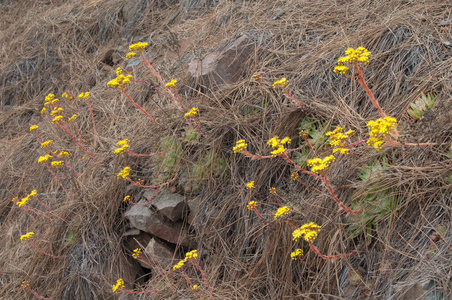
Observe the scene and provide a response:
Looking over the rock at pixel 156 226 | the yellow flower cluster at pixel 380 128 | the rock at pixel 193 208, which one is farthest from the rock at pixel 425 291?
the rock at pixel 156 226

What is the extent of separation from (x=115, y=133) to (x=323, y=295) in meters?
2.57

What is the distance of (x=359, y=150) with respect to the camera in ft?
7.67

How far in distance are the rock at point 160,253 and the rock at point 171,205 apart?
0.23m

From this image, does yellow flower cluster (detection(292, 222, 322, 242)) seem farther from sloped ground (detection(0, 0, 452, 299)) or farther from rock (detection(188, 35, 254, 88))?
rock (detection(188, 35, 254, 88))

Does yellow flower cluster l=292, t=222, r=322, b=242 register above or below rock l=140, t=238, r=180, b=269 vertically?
above

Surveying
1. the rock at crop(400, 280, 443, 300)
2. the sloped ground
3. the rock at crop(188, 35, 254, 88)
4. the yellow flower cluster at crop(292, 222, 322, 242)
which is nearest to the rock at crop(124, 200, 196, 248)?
the sloped ground

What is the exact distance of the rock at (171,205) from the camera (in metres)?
3.01

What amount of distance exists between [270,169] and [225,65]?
3.75 feet

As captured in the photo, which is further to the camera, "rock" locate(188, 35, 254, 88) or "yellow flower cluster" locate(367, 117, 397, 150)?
A: "rock" locate(188, 35, 254, 88)

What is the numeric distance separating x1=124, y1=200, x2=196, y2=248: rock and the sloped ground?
23cm

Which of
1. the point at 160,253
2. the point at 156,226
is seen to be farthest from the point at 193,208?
the point at 160,253

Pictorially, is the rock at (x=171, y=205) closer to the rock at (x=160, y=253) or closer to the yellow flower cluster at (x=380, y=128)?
the rock at (x=160, y=253)

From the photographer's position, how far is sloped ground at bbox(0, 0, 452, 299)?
2.02 m

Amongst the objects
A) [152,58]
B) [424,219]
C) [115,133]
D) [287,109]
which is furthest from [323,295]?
[152,58]
